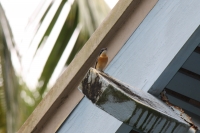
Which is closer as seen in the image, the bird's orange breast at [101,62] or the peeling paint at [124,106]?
the peeling paint at [124,106]

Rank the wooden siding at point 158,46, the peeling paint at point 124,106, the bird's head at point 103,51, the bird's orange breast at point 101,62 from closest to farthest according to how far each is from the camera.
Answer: the peeling paint at point 124,106
the wooden siding at point 158,46
the bird's orange breast at point 101,62
the bird's head at point 103,51

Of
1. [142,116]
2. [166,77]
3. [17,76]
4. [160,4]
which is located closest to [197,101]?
[166,77]

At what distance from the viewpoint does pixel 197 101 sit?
5.52ft

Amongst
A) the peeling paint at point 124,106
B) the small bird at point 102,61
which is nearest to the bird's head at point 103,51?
the small bird at point 102,61

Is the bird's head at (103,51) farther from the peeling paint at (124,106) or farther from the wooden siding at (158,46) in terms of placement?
the peeling paint at (124,106)

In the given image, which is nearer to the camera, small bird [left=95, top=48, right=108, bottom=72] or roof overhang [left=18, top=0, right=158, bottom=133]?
small bird [left=95, top=48, right=108, bottom=72]

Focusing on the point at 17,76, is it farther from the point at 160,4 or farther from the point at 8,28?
the point at 160,4

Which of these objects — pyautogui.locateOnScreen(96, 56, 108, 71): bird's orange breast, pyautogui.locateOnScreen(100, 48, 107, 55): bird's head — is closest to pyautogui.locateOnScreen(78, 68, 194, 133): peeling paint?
pyautogui.locateOnScreen(96, 56, 108, 71): bird's orange breast

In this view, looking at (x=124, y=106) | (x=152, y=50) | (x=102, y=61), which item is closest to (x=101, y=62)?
(x=102, y=61)

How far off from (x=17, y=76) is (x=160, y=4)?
15.3 feet

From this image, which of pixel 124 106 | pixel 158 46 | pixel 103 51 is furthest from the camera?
pixel 103 51

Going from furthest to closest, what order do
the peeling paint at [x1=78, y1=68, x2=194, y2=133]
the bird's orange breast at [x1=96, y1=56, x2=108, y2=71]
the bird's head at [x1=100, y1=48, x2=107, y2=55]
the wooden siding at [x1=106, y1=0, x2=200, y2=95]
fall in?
1. the bird's head at [x1=100, y1=48, x2=107, y2=55]
2. the bird's orange breast at [x1=96, y1=56, x2=108, y2=71]
3. the wooden siding at [x1=106, y1=0, x2=200, y2=95]
4. the peeling paint at [x1=78, y1=68, x2=194, y2=133]

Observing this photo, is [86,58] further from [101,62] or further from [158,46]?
[158,46]

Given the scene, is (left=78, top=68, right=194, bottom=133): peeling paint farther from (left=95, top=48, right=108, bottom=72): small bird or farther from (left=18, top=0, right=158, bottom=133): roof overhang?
(left=18, top=0, right=158, bottom=133): roof overhang
